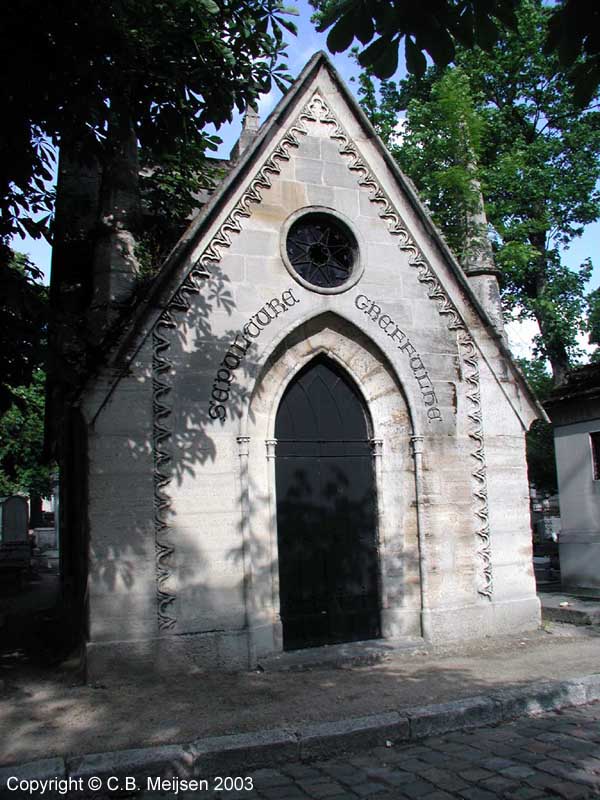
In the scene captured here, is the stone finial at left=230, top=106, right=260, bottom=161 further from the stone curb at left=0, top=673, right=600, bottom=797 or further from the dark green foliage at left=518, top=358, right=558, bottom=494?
the dark green foliage at left=518, top=358, right=558, bottom=494

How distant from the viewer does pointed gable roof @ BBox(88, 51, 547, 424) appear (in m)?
8.91

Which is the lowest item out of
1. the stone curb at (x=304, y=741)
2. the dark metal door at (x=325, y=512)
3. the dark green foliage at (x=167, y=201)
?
the stone curb at (x=304, y=741)

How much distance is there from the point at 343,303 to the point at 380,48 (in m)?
6.22

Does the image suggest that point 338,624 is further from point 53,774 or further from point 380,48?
point 380,48

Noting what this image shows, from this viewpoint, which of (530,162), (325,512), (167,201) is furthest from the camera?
(530,162)

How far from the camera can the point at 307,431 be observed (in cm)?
1004

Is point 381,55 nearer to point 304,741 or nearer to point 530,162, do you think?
point 304,741

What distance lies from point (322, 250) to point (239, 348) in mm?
2083

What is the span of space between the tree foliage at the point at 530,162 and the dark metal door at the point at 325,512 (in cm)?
1069

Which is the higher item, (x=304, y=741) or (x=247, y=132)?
(x=247, y=132)

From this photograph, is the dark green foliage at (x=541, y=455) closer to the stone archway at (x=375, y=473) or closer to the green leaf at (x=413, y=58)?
the stone archway at (x=375, y=473)

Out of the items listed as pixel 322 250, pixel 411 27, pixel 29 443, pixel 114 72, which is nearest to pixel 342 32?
pixel 411 27

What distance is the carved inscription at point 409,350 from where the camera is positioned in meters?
10.3

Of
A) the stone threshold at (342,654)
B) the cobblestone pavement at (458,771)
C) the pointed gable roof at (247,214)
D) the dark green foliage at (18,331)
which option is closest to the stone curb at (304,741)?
the cobblestone pavement at (458,771)
